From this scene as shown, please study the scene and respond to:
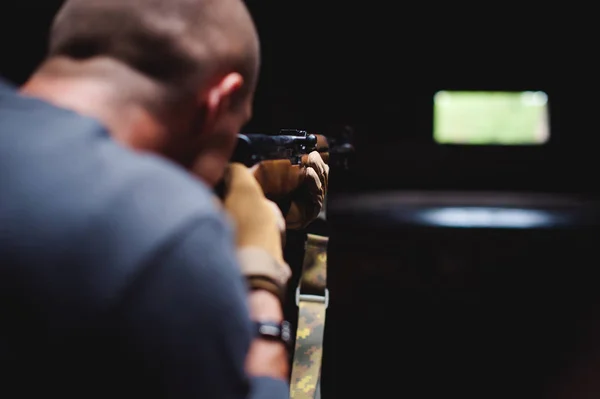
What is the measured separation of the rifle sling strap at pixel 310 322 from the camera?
2.54ft

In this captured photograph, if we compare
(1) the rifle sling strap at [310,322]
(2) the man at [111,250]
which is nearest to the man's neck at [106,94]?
(2) the man at [111,250]

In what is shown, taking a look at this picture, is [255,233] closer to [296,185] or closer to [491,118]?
[296,185]

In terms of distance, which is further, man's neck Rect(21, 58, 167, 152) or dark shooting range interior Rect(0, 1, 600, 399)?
dark shooting range interior Rect(0, 1, 600, 399)

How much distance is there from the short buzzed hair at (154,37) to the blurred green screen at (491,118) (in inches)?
168

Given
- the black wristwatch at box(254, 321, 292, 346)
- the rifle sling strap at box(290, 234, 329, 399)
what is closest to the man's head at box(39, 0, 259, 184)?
the black wristwatch at box(254, 321, 292, 346)

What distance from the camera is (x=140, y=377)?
264mm

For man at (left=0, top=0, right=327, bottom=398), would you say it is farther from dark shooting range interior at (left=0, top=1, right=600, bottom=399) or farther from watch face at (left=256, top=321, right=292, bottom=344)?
dark shooting range interior at (left=0, top=1, right=600, bottom=399)

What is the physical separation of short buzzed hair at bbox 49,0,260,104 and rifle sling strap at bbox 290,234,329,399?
1.71 ft

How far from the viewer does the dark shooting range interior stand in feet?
4.52

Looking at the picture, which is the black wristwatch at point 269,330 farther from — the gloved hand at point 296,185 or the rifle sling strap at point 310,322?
the rifle sling strap at point 310,322

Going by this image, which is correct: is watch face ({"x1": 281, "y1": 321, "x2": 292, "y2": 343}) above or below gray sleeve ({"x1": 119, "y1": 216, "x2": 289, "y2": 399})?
below

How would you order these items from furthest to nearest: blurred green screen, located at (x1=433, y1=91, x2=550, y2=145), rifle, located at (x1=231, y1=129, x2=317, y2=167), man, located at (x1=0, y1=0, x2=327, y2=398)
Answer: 1. blurred green screen, located at (x1=433, y1=91, x2=550, y2=145)
2. rifle, located at (x1=231, y1=129, x2=317, y2=167)
3. man, located at (x1=0, y1=0, x2=327, y2=398)

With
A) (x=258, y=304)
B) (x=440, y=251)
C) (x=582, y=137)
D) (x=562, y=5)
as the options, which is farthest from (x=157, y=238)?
(x=582, y=137)

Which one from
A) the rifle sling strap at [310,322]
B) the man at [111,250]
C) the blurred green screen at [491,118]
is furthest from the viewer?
the blurred green screen at [491,118]
